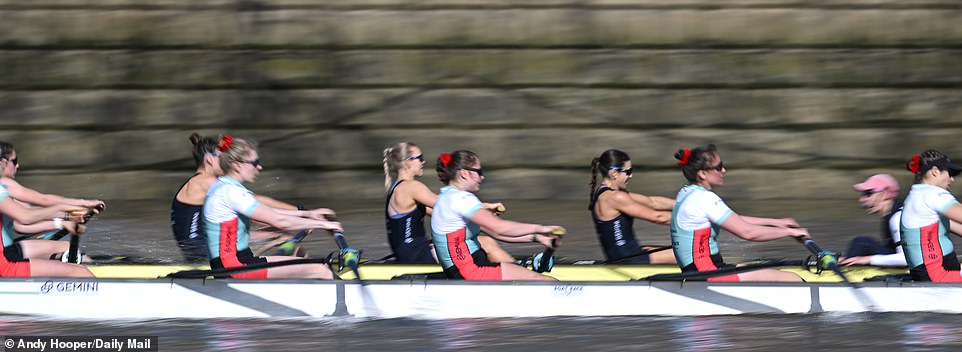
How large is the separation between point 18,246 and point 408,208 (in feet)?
6.62

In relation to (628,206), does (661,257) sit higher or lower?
lower

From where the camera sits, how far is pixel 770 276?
643 cm

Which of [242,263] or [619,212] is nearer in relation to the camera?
[242,263]

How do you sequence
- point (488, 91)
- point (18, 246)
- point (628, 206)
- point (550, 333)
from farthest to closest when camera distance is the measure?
1. point (488, 91)
2. point (628, 206)
3. point (18, 246)
4. point (550, 333)

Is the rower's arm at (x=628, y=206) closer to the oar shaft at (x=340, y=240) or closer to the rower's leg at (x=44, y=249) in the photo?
the oar shaft at (x=340, y=240)

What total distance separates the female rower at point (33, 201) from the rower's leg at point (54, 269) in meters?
0.30

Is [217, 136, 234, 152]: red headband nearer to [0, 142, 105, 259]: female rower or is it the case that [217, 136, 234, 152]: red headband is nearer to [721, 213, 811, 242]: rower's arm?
[0, 142, 105, 259]: female rower

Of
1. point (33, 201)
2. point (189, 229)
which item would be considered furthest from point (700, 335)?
point (33, 201)

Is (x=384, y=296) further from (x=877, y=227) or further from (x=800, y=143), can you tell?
(x=800, y=143)

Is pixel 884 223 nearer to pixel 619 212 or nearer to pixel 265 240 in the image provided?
pixel 619 212

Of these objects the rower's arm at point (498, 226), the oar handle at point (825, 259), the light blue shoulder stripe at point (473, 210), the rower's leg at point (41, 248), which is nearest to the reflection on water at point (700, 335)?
the oar handle at point (825, 259)

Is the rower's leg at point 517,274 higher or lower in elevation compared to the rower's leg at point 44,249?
lower

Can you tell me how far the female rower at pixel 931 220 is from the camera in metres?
6.13

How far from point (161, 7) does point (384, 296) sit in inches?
219
